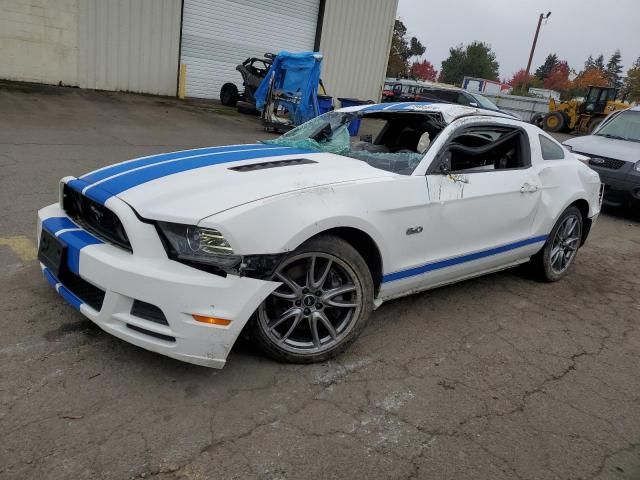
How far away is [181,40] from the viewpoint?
50.8 ft

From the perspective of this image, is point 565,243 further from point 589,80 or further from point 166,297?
point 589,80

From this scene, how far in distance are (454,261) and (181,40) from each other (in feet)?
46.6

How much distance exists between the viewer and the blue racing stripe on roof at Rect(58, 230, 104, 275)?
8.93ft

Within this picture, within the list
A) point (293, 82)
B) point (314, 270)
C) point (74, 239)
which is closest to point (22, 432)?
point (74, 239)

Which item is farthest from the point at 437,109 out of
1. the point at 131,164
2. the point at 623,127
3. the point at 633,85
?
the point at 633,85

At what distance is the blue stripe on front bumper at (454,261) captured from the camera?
329 centimetres

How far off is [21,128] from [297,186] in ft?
26.9

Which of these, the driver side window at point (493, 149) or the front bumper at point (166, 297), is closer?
the front bumper at point (166, 297)

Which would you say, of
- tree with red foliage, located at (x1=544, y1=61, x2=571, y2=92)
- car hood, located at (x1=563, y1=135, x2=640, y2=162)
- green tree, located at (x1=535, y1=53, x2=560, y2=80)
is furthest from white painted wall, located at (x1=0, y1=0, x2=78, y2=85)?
green tree, located at (x1=535, y1=53, x2=560, y2=80)

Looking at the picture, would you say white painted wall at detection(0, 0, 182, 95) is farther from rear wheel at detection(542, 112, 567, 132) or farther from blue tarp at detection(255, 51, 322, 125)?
rear wheel at detection(542, 112, 567, 132)

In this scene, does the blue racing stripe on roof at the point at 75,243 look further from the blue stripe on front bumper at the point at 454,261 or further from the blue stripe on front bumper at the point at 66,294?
the blue stripe on front bumper at the point at 454,261

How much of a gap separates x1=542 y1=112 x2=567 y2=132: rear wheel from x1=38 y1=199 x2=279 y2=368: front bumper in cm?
A: 2357

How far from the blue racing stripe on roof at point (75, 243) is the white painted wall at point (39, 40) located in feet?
42.1

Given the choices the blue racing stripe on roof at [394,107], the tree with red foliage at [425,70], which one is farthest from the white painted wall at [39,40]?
the tree with red foliage at [425,70]
